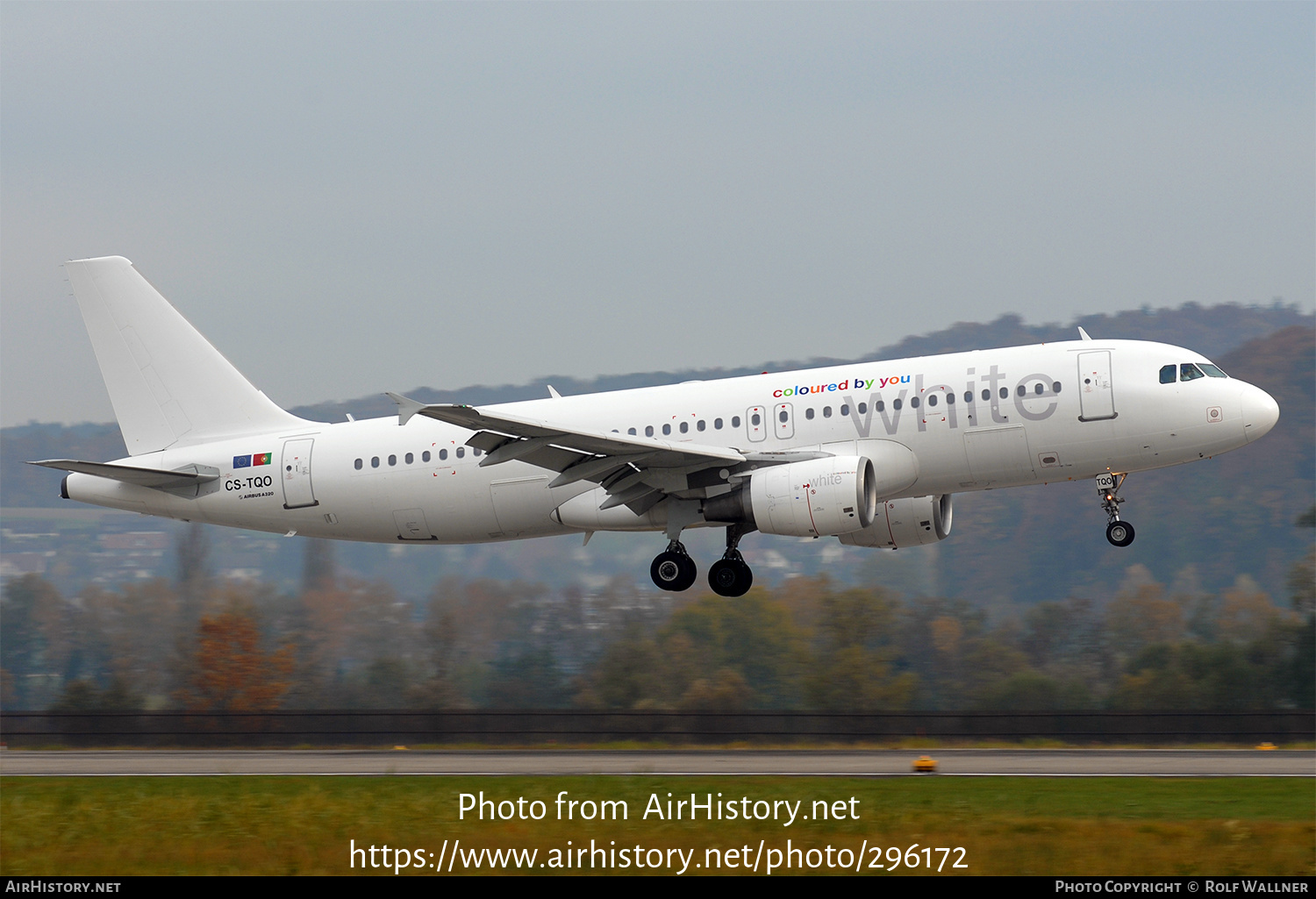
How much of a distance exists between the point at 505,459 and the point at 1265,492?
4272 inches

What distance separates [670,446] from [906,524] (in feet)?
24.1

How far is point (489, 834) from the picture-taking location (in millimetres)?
19609

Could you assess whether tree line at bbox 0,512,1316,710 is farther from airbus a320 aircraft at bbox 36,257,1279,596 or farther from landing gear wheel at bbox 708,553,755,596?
landing gear wheel at bbox 708,553,755,596

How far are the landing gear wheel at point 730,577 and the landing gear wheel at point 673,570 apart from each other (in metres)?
0.54

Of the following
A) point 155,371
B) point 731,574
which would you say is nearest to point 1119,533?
point 731,574

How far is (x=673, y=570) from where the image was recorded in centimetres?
3139

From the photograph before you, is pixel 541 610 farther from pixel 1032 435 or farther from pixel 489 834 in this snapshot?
pixel 489 834

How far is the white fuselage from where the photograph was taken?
2828 centimetres

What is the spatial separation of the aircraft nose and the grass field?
703 cm

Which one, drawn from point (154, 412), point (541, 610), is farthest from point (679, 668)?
point (154, 412)

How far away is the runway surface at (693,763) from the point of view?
27641mm

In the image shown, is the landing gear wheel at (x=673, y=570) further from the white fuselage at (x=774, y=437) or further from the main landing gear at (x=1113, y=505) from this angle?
the main landing gear at (x=1113, y=505)

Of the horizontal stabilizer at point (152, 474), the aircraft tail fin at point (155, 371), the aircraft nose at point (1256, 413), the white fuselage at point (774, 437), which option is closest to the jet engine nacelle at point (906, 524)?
the white fuselage at point (774, 437)

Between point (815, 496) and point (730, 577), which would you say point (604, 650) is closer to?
point (730, 577)
